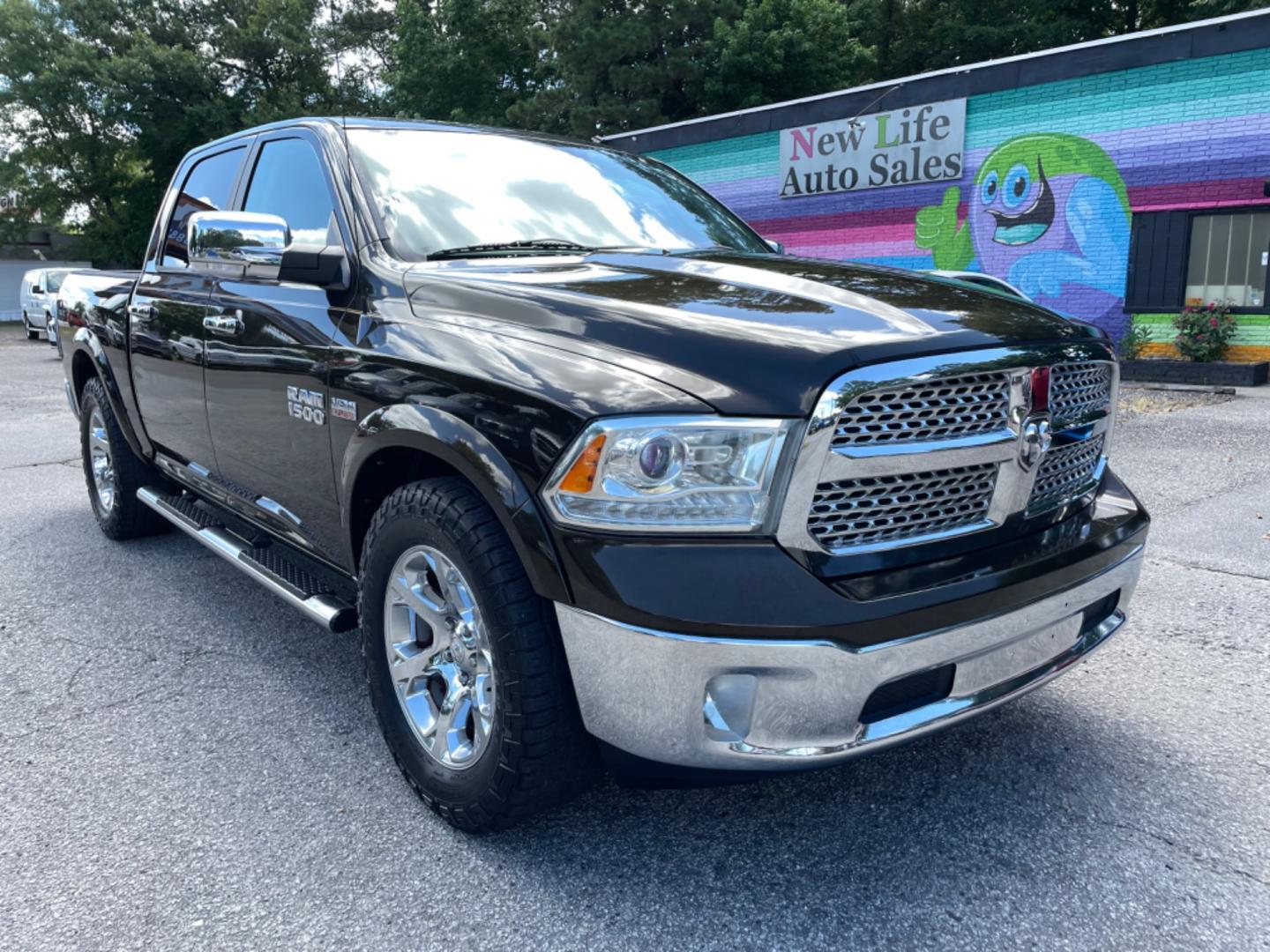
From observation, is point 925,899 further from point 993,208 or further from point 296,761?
point 993,208

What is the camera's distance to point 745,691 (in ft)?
6.44

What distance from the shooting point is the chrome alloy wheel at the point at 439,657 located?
236 cm

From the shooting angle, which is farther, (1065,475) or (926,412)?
(1065,475)

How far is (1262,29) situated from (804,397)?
13.8 m

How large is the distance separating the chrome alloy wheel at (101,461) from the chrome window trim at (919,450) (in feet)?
13.9

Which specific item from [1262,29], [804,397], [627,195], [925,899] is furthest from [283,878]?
[1262,29]

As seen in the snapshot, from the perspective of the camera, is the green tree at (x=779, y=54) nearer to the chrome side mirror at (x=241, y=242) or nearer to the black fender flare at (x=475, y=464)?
the chrome side mirror at (x=241, y=242)

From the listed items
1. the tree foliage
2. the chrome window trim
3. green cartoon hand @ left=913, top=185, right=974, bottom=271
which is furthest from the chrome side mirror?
the tree foliage

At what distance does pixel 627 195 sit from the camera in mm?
3637

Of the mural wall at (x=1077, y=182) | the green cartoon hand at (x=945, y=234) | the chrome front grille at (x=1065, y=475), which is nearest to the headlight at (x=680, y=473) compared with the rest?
the chrome front grille at (x=1065, y=475)

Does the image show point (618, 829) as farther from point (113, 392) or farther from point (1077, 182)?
point (1077, 182)

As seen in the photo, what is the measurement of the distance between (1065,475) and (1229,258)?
12973mm

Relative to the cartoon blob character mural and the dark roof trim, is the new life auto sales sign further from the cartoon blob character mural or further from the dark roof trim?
the cartoon blob character mural

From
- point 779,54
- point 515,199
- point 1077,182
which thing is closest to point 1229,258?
point 1077,182
